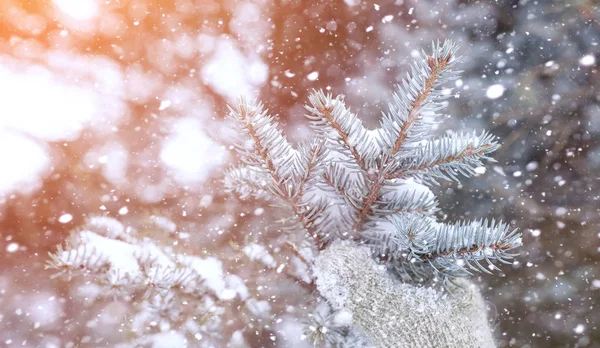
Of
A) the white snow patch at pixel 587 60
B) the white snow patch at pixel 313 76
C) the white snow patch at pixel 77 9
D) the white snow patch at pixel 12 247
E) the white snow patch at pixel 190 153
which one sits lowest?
the white snow patch at pixel 12 247

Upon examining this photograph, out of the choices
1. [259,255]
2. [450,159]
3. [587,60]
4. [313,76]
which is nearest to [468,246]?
[450,159]

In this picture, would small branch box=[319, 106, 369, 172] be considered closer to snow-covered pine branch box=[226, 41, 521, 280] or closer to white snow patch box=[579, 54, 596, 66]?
snow-covered pine branch box=[226, 41, 521, 280]

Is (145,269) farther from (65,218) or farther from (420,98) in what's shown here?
(65,218)

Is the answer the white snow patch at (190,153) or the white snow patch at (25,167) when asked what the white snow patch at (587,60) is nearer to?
the white snow patch at (190,153)

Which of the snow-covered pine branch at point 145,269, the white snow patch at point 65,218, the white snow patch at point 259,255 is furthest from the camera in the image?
the white snow patch at point 65,218

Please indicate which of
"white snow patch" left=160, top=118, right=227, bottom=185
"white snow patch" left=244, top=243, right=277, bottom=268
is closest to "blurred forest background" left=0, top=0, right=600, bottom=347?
"white snow patch" left=160, top=118, right=227, bottom=185

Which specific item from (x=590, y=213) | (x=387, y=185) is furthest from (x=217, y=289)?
(x=590, y=213)

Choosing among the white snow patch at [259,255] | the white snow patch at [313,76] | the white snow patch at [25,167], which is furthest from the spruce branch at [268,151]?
the white snow patch at [25,167]
